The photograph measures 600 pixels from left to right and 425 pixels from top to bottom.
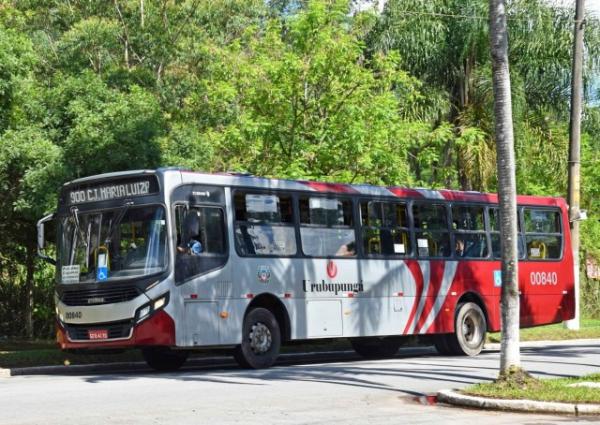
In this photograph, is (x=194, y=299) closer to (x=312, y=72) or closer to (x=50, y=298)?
(x=312, y=72)

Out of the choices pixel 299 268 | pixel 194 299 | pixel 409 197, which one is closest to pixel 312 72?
pixel 409 197

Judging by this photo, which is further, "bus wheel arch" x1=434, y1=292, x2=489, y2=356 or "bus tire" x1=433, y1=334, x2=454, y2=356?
"bus tire" x1=433, y1=334, x2=454, y2=356

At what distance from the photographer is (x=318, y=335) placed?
2058 cm

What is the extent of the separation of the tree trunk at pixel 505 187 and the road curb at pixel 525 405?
4.07ft

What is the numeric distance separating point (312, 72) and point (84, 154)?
263 inches

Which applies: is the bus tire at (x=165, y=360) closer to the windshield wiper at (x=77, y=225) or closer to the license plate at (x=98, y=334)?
the license plate at (x=98, y=334)

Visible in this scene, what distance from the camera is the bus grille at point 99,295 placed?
1806cm

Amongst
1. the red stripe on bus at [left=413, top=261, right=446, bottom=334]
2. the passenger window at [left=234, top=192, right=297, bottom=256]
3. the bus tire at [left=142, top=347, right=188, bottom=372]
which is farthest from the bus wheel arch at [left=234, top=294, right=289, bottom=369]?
the red stripe on bus at [left=413, top=261, right=446, bottom=334]

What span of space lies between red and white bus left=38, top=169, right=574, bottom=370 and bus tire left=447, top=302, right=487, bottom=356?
0.10ft

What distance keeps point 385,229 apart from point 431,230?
4.78ft

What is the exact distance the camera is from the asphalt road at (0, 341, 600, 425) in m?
11.9

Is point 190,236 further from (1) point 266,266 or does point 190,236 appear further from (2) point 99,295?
(1) point 266,266

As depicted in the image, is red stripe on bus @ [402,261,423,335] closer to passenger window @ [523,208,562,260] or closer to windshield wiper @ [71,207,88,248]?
passenger window @ [523,208,562,260]

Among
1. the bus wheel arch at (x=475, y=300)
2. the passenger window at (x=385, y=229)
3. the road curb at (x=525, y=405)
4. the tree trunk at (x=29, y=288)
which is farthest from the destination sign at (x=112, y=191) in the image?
the tree trunk at (x=29, y=288)
